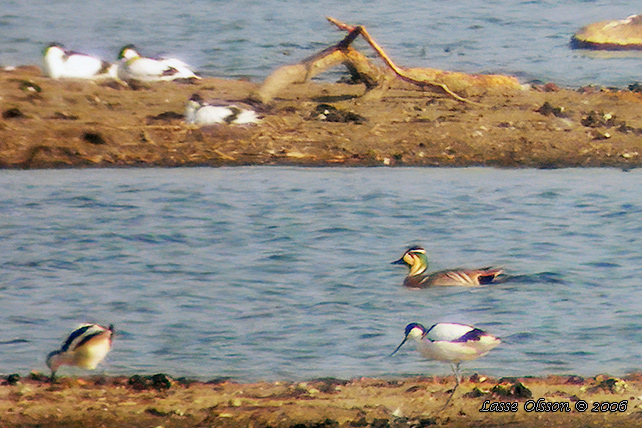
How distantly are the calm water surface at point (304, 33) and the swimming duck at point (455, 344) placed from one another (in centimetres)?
604

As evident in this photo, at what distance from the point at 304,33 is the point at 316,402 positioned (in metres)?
9.10

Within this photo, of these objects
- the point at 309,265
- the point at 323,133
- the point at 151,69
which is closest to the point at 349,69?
the point at 323,133

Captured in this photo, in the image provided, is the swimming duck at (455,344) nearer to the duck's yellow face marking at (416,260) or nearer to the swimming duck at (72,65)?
the duck's yellow face marking at (416,260)

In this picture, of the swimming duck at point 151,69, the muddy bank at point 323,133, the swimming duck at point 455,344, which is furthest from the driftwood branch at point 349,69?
the swimming duck at point 455,344

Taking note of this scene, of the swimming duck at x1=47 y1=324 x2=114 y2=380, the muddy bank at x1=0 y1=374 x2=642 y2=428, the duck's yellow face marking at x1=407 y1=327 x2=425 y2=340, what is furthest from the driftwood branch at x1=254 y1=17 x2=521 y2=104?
the muddy bank at x1=0 y1=374 x2=642 y2=428

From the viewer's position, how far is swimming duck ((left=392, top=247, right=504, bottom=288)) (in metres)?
8.23

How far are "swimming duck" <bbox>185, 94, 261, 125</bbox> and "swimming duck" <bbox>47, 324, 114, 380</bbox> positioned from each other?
12.9 ft

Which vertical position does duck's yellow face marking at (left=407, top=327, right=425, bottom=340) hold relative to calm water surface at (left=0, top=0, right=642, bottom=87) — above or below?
below

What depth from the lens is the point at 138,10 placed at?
14484mm

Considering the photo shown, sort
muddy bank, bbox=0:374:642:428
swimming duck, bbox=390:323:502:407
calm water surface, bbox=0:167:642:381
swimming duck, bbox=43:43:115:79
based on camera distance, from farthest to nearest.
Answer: swimming duck, bbox=43:43:115:79, calm water surface, bbox=0:167:642:381, swimming duck, bbox=390:323:502:407, muddy bank, bbox=0:374:642:428

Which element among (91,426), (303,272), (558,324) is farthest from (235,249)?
(91,426)

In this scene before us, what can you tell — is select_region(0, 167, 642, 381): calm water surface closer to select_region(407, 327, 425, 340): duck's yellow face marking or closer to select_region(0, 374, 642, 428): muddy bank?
select_region(407, 327, 425, 340): duck's yellow face marking

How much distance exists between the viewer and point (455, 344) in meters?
6.27

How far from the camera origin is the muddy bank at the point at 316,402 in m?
5.73
